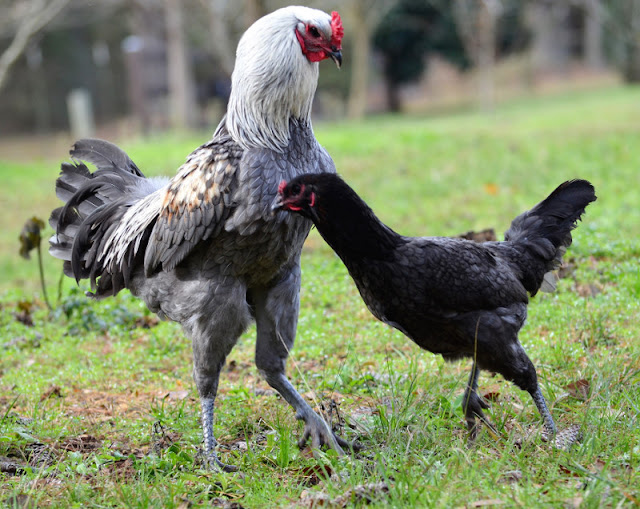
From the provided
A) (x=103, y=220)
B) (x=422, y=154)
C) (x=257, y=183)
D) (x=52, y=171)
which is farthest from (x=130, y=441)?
(x=52, y=171)

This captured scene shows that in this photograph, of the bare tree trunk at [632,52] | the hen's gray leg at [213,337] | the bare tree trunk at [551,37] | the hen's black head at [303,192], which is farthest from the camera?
the bare tree trunk at [551,37]

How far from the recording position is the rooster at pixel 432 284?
142 inches

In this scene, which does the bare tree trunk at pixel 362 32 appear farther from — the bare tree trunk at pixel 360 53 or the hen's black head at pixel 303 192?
the hen's black head at pixel 303 192

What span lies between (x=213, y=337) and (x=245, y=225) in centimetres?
69

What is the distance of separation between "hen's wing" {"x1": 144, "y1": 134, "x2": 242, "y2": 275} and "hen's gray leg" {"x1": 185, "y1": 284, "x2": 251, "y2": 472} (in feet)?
1.04

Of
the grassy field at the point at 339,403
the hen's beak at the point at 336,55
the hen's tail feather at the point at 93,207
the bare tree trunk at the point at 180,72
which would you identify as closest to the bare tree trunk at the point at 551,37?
the bare tree trunk at the point at 180,72

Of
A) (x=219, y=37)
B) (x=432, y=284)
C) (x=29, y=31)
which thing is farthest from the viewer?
(x=219, y=37)

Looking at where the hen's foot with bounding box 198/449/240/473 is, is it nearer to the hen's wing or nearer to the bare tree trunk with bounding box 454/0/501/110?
the hen's wing

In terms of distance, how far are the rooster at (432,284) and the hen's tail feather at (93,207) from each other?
161 centimetres

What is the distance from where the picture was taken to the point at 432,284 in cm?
371

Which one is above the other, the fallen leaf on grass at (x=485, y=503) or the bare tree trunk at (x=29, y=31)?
the bare tree trunk at (x=29, y=31)

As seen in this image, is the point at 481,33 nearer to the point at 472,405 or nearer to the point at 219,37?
the point at 219,37

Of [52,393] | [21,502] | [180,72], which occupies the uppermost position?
[180,72]

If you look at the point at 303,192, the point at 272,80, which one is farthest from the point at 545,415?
the point at 272,80
